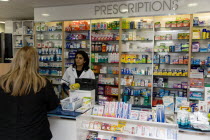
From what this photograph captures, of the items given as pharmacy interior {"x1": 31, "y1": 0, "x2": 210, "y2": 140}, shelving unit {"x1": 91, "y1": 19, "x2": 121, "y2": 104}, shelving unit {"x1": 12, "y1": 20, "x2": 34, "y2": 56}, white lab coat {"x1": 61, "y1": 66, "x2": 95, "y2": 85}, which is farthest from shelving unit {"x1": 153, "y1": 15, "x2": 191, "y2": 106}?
shelving unit {"x1": 12, "y1": 20, "x2": 34, "y2": 56}

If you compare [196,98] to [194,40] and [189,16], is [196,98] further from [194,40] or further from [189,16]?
[189,16]

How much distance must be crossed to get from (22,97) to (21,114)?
17 cm

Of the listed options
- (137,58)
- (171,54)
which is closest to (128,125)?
(137,58)

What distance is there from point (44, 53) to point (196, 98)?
181 inches

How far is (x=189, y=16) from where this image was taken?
473 cm

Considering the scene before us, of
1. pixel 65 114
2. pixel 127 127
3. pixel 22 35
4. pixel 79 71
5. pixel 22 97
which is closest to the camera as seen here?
pixel 22 97

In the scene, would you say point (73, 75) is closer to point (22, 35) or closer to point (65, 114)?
point (65, 114)

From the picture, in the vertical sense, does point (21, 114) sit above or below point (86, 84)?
below

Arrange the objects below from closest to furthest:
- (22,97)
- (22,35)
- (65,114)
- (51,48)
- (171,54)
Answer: (22,97), (65,114), (171,54), (51,48), (22,35)

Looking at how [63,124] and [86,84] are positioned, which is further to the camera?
[86,84]

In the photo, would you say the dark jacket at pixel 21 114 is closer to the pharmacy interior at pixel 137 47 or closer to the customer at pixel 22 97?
the customer at pixel 22 97

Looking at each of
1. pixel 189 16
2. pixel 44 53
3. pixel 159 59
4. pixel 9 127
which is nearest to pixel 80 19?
pixel 44 53

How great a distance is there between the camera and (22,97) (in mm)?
1689

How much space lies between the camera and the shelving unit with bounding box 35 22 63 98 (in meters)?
5.81
